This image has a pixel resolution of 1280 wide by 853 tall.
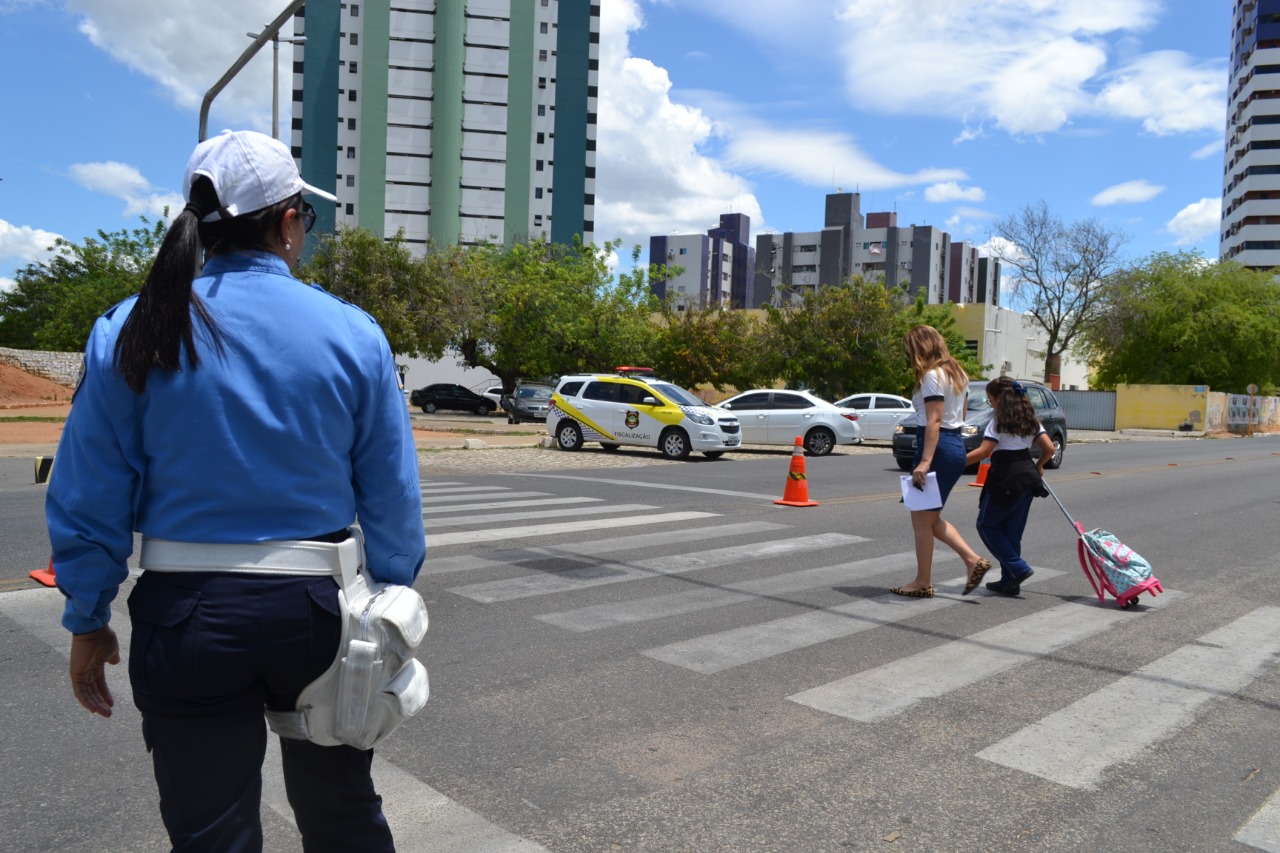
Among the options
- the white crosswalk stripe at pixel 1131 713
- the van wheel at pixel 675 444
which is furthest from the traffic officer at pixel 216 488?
the van wheel at pixel 675 444

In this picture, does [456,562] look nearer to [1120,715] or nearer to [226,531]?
[1120,715]

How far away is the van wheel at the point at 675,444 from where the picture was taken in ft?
70.5

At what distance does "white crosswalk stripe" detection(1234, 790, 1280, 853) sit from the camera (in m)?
3.54

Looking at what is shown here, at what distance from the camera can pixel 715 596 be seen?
726 centimetres

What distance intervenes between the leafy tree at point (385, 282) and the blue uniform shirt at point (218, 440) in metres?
32.4

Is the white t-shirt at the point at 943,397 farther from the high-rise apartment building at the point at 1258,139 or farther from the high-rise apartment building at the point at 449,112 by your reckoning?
the high-rise apartment building at the point at 1258,139

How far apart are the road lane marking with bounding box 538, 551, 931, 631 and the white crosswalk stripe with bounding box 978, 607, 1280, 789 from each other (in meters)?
2.54

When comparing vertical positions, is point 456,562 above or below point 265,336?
below

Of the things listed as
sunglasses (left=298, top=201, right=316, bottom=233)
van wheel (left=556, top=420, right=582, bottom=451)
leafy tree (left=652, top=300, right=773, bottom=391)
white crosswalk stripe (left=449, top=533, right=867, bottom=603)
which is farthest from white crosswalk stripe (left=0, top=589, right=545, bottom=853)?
leafy tree (left=652, top=300, right=773, bottom=391)

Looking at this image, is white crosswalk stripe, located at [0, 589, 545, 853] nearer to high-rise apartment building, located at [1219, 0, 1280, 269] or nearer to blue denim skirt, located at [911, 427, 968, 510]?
blue denim skirt, located at [911, 427, 968, 510]

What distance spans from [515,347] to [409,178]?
141 ft

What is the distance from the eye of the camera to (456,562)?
8180 millimetres

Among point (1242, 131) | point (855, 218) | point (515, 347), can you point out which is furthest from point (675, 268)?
point (1242, 131)

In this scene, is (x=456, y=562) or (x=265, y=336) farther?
(x=456, y=562)
